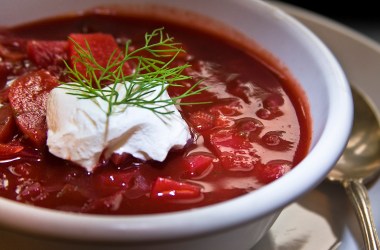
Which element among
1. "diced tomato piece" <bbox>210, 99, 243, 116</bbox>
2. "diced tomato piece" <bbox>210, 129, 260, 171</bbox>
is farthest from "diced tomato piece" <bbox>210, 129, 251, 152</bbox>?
"diced tomato piece" <bbox>210, 99, 243, 116</bbox>

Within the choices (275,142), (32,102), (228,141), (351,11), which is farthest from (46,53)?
(351,11)

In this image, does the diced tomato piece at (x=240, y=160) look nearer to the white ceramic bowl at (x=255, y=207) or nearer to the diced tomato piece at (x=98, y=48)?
the white ceramic bowl at (x=255, y=207)

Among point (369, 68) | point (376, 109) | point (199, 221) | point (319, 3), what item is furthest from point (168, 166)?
point (319, 3)

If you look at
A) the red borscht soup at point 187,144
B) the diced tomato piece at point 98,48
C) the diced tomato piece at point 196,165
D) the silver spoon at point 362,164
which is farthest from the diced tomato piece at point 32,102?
the silver spoon at point 362,164

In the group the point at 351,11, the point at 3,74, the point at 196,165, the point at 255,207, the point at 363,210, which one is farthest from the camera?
the point at 351,11

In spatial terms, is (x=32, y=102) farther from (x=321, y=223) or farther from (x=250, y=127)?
(x=321, y=223)

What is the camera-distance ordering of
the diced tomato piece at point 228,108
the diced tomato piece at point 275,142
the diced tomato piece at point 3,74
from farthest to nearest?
the diced tomato piece at point 3,74
the diced tomato piece at point 228,108
the diced tomato piece at point 275,142
